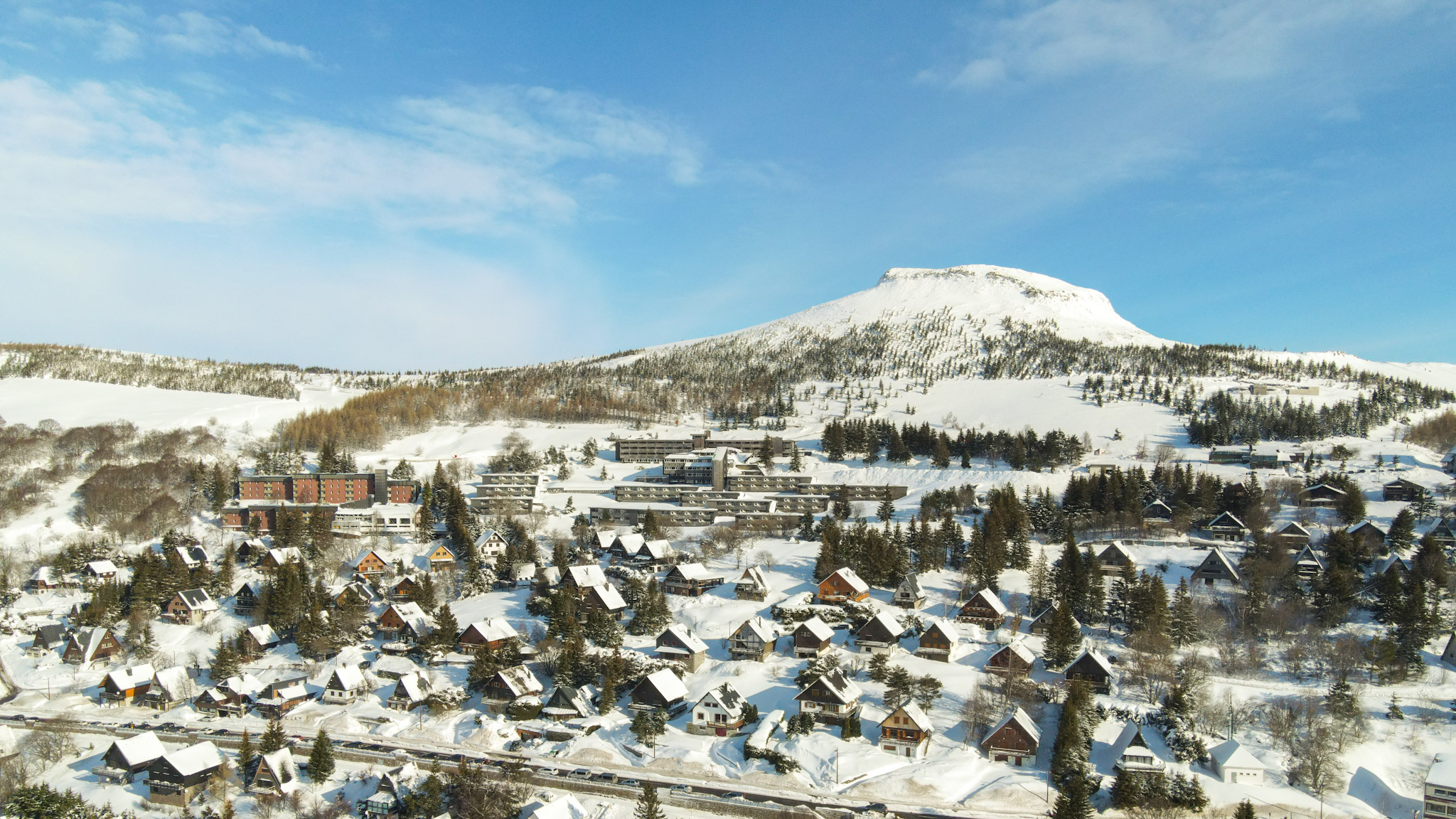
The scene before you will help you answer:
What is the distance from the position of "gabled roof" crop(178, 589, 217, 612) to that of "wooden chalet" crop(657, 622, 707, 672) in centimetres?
2936

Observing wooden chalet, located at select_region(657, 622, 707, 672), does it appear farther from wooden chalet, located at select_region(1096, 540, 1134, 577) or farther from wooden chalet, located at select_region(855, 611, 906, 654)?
wooden chalet, located at select_region(1096, 540, 1134, 577)

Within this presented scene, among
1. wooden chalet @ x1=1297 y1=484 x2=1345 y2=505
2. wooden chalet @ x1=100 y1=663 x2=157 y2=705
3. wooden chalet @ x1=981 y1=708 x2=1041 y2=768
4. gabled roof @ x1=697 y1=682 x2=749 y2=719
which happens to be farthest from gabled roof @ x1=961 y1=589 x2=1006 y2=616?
wooden chalet @ x1=100 y1=663 x2=157 y2=705

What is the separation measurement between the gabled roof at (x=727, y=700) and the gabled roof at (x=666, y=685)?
58.8 inches

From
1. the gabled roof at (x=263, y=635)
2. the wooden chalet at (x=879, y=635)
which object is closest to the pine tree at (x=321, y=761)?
the gabled roof at (x=263, y=635)

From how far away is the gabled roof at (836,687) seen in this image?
35.4 meters

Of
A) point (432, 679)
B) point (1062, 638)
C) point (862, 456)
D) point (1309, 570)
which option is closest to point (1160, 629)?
point (1062, 638)

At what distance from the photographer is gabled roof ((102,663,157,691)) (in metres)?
40.9

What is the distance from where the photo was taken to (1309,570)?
48.3m

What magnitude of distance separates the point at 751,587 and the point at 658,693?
13735 millimetres

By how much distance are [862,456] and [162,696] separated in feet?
227

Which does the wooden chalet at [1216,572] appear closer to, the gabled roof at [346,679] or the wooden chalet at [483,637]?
the wooden chalet at [483,637]

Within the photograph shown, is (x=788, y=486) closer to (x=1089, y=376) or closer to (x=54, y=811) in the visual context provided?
(x=54, y=811)

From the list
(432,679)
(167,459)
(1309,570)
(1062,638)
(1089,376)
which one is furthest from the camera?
(1089,376)

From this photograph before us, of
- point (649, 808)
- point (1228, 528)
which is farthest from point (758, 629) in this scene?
point (1228, 528)
